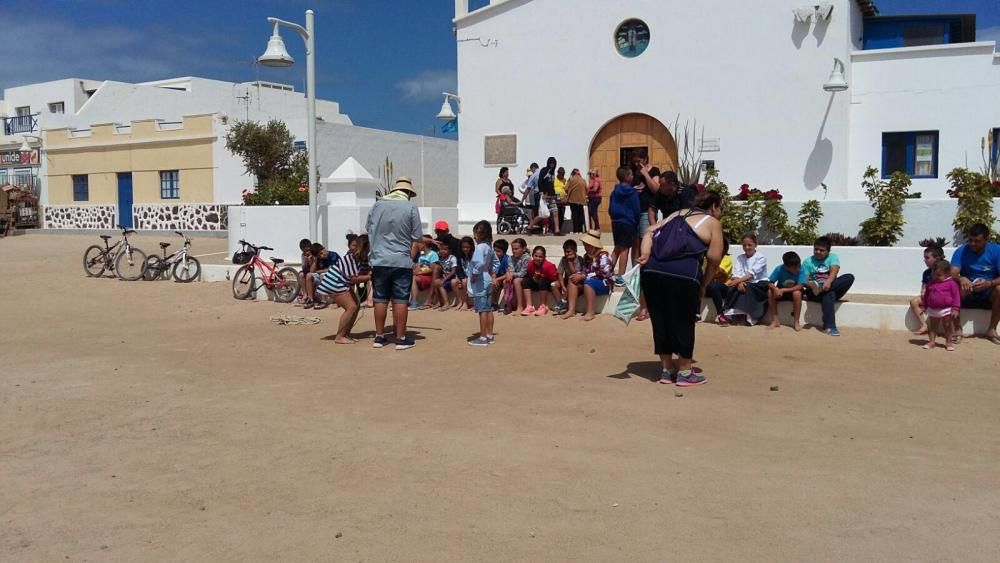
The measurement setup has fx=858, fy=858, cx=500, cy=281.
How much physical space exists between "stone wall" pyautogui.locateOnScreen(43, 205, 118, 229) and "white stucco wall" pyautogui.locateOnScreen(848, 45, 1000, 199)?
25.3 metres

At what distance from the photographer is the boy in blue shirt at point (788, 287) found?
10.2 metres

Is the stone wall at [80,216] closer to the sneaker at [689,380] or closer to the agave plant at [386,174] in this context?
the agave plant at [386,174]

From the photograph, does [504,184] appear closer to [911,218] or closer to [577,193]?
[577,193]

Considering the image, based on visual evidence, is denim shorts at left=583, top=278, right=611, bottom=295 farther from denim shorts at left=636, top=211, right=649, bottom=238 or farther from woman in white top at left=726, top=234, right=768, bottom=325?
woman in white top at left=726, top=234, right=768, bottom=325

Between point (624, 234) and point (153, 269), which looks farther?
point (153, 269)

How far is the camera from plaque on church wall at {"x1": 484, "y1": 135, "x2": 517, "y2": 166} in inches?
696

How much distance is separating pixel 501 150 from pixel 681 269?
11.1m

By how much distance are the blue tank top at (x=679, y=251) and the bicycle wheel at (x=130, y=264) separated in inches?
474

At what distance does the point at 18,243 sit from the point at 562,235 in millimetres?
18573

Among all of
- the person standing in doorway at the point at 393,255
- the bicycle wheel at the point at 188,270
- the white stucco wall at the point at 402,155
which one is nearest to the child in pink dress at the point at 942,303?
the person standing in doorway at the point at 393,255

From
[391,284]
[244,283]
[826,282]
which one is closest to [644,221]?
[826,282]

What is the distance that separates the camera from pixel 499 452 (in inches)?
219

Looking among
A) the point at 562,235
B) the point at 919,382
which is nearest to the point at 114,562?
the point at 919,382

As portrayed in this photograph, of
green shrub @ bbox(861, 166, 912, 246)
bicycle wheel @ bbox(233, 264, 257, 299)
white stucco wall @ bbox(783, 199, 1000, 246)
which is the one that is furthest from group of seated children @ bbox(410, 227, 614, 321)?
green shrub @ bbox(861, 166, 912, 246)
